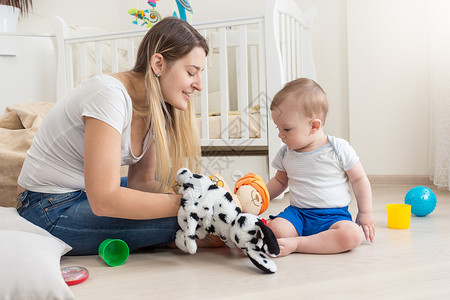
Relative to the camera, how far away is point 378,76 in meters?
2.47

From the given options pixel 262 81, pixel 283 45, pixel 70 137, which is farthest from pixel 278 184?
pixel 283 45

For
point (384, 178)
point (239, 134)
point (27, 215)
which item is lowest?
point (384, 178)

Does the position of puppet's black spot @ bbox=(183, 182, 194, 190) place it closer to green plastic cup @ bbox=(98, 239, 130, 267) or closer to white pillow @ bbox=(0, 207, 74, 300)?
green plastic cup @ bbox=(98, 239, 130, 267)

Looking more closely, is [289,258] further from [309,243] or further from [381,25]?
[381,25]

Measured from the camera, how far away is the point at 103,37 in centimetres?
228

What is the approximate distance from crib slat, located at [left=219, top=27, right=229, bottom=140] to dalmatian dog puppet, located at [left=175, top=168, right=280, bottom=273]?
100cm

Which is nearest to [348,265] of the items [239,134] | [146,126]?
[146,126]

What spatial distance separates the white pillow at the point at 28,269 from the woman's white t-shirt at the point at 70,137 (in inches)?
8.2

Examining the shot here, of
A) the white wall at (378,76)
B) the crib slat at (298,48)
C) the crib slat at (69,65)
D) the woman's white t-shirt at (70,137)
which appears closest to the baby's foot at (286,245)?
the woman's white t-shirt at (70,137)

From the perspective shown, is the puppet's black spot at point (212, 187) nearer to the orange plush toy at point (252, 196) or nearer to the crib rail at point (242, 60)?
the orange plush toy at point (252, 196)

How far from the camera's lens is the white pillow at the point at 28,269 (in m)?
0.81

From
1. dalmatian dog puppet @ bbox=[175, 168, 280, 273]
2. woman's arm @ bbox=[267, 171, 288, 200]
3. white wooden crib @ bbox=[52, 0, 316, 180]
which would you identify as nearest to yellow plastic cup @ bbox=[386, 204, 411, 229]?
woman's arm @ bbox=[267, 171, 288, 200]

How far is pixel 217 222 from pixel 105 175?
0.28 metres

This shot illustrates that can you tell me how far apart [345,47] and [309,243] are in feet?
5.69
